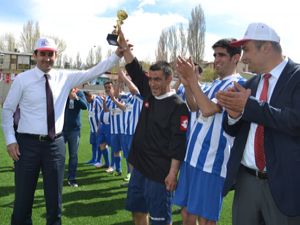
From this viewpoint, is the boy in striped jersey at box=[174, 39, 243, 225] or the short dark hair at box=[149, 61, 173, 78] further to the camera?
the short dark hair at box=[149, 61, 173, 78]

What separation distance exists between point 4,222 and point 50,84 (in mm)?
2399

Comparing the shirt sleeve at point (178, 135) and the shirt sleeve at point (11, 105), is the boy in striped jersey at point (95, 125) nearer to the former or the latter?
the shirt sleeve at point (11, 105)

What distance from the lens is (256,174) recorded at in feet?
10.2

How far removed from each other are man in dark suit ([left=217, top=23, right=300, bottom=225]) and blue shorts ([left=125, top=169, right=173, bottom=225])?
91cm

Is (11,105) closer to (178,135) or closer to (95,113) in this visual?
(178,135)

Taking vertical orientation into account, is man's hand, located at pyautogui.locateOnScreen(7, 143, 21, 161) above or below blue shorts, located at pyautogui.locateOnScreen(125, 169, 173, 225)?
above

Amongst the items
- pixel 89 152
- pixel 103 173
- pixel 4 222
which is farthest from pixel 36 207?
pixel 89 152

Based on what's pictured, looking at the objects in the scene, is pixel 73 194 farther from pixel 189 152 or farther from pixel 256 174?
pixel 256 174

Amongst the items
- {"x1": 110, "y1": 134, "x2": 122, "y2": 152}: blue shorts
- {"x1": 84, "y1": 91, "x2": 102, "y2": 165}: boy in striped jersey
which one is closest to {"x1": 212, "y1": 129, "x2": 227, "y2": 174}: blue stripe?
{"x1": 110, "y1": 134, "x2": 122, "y2": 152}: blue shorts

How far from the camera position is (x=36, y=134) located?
4.40 meters

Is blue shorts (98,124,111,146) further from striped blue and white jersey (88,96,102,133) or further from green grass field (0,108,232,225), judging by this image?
green grass field (0,108,232,225)

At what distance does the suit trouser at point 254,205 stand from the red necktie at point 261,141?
0.14m

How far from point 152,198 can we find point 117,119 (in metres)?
5.62

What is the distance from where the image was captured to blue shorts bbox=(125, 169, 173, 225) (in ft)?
13.2
